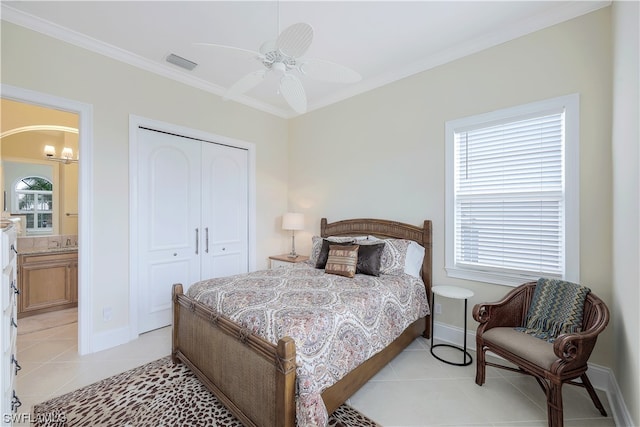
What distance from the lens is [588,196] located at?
2.19 m

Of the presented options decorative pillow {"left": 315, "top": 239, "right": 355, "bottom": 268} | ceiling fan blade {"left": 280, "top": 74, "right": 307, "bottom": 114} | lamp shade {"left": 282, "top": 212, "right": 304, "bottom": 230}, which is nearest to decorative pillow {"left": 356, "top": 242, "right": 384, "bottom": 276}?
decorative pillow {"left": 315, "top": 239, "right": 355, "bottom": 268}

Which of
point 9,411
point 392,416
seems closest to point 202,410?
point 9,411

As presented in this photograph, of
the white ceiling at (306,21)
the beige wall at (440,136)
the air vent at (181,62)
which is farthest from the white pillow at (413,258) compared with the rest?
the air vent at (181,62)

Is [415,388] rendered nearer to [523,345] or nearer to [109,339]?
[523,345]

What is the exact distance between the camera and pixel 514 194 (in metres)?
2.55

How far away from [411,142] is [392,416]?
262cm

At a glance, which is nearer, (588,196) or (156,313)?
(588,196)

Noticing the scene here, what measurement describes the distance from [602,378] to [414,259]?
1611 millimetres

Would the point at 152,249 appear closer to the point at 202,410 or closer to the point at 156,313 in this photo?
the point at 156,313

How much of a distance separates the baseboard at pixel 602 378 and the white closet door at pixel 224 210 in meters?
2.72

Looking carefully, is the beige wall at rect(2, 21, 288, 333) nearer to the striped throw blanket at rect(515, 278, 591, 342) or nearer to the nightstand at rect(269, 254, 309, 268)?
the nightstand at rect(269, 254, 309, 268)

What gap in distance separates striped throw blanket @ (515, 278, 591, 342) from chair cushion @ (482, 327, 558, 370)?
0.39 feet

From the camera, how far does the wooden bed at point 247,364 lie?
1414mm

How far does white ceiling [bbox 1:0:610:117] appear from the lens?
2.26m
